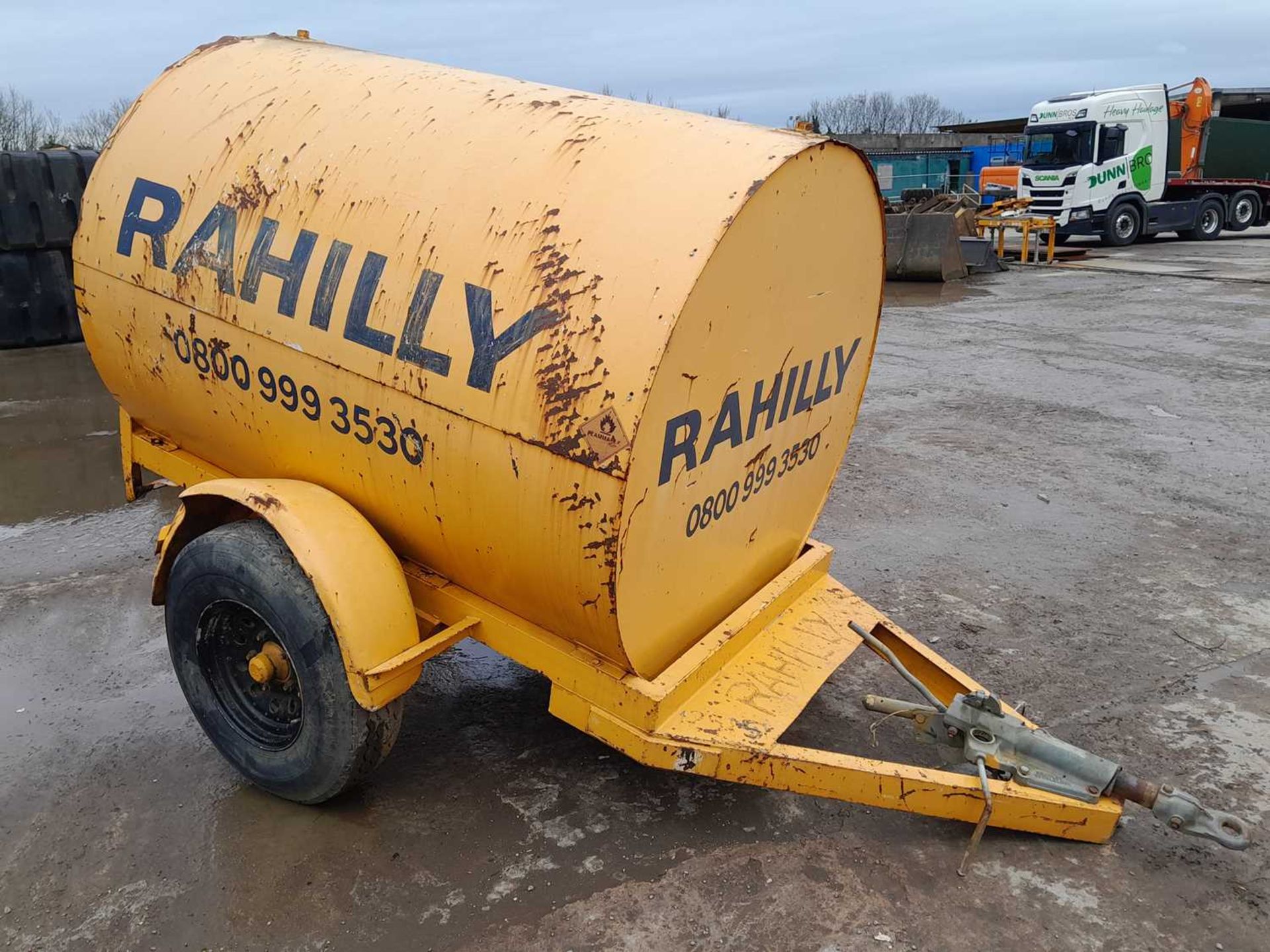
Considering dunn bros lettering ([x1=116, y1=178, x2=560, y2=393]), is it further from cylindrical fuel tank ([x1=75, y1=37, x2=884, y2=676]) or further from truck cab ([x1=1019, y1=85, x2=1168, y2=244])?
truck cab ([x1=1019, y1=85, x2=1168, y2=244])

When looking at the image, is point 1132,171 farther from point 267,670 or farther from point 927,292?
point 267,670

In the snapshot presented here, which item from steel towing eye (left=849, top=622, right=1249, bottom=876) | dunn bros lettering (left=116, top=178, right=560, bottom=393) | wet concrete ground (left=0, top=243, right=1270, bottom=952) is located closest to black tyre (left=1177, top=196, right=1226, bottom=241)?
wet concrete ground (left=0, top=243, right=1270, bottom=952)

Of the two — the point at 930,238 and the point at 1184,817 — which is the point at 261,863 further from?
the point at 930,238

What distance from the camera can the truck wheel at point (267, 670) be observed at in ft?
9.16

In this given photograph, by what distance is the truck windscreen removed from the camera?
19625mm

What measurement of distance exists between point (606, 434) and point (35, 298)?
9.51m

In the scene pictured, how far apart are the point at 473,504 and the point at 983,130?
151 ft

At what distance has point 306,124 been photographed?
304cm

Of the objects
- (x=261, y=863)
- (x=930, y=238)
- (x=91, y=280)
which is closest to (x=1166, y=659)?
(x=261, y=863)

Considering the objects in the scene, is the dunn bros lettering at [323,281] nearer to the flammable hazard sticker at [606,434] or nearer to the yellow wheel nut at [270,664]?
the flammable hazard sticker at [606,434]

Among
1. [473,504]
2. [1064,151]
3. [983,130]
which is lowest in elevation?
[473,504]

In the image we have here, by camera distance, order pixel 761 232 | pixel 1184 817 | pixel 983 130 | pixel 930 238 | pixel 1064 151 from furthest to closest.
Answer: pixel 983 130 < pixel 1064 151 < pixel 930 238 < pixel 1184 817 < pixel 761 232

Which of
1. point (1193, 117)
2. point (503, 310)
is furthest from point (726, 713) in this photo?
point (1193, 117)

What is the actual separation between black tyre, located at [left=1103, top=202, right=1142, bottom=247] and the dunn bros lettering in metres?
21.7
